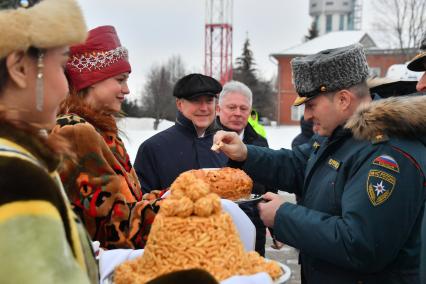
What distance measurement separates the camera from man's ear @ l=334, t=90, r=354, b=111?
2.83 m

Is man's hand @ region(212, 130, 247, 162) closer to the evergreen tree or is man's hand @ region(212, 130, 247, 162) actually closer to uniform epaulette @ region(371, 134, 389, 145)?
uniform epaulette @ region(371, 134, 389, 145)

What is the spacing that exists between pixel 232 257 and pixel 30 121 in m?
0.82

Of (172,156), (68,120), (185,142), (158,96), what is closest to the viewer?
(68,120)

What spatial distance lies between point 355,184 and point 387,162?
200 millimetres

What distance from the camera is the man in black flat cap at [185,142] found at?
4.12 metres

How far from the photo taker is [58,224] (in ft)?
3.91

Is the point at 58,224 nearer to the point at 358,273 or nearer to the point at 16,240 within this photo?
the point at 16,240

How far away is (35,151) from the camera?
4.28ft

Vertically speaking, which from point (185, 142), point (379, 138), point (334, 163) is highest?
point (379, 138)

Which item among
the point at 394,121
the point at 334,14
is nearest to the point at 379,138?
the point at 394,121

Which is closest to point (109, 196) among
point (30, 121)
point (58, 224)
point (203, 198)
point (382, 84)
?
point (203, 198)

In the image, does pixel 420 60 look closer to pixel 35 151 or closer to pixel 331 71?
pixel 331 71

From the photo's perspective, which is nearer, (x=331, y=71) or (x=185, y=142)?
(x=331, y=71)

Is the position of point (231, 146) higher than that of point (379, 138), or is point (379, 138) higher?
point (379, 138)
